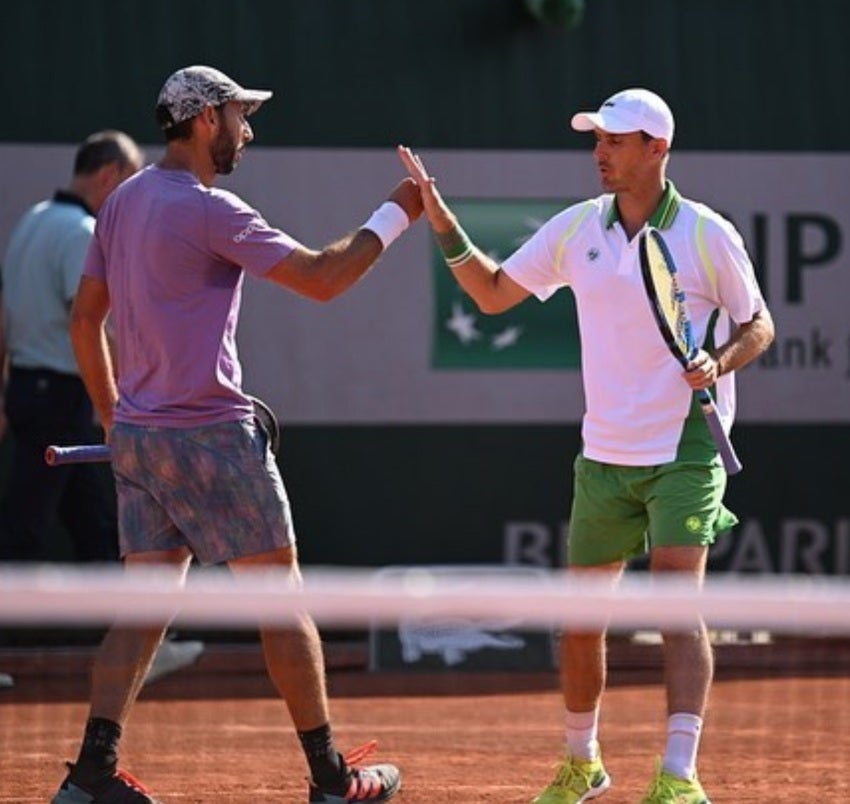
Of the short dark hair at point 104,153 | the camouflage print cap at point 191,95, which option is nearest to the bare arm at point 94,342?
the camouflage print cap at point 191,95

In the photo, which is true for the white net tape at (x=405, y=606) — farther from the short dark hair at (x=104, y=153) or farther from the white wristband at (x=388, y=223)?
the short dark hair at (x=104, y=153)

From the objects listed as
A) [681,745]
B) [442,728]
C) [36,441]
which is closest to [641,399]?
[681,745]

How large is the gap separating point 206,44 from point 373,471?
195 cm

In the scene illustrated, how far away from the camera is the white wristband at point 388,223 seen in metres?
5.98

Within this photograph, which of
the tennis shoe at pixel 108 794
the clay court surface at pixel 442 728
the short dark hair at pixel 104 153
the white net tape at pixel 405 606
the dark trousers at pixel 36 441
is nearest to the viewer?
the white net tape at pixel 405 606

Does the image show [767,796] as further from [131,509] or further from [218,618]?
[218,618]

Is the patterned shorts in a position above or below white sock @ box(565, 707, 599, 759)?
above

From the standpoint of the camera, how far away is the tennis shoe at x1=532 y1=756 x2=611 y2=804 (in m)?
6.27

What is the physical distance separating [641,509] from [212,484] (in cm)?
116

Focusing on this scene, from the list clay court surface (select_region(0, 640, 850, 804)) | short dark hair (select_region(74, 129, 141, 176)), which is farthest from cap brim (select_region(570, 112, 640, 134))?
short dark hair (select_region(74, 129, 141, 176))

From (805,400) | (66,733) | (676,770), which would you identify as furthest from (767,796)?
(805,400)

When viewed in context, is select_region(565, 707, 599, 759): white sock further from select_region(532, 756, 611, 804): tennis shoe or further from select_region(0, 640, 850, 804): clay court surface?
select_region(0, 640, 850, 804): clay court surface

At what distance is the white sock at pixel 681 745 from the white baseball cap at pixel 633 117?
151 cm

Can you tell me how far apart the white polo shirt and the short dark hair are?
115 inches
